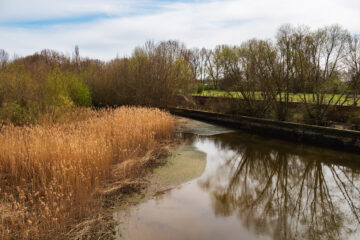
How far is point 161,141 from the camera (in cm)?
1028

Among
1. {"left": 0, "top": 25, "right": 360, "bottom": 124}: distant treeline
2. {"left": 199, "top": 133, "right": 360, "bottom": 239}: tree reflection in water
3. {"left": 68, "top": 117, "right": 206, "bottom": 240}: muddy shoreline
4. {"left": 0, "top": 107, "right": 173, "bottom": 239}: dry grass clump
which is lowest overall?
{"left": 199, "top": 133, "right": 360, "bottom": 239}: tree reflection in water

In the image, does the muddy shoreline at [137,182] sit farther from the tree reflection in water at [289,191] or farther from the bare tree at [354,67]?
the bare tree at [354,67]

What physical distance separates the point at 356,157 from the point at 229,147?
4.31 metres

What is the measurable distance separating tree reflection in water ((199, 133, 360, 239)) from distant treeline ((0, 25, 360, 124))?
3249mm

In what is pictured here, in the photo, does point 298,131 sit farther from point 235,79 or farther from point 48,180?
point 48,180

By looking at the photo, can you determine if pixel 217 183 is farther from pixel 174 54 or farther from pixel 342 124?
pixel 174 54

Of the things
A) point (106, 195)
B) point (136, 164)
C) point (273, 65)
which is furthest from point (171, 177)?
point (273, 65)

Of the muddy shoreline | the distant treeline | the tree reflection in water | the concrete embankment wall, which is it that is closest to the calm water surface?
the tree reflection in water

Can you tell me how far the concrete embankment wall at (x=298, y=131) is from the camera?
9.31 metres

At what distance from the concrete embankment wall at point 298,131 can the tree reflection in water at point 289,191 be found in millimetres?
636

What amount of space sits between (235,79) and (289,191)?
9.22m

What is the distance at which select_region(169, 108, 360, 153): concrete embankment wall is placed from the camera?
9312mm

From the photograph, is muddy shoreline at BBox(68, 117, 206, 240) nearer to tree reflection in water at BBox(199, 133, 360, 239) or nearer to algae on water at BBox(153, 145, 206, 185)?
algae on water at BBox(153, 145, 206, 185)

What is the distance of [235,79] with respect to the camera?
568 inches
